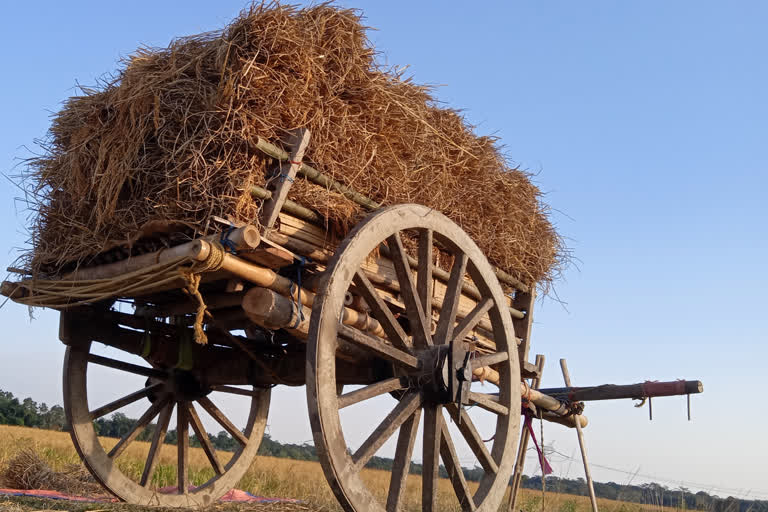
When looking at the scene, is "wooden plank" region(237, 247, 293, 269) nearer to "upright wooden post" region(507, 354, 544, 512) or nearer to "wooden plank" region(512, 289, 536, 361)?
"wooden plank" region(512, 289, 536, 361)

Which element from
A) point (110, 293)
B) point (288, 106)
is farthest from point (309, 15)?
point (110, 293)

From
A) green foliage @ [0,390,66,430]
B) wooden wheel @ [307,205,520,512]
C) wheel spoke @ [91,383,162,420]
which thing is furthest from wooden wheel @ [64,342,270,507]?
green foliage @ [0,390,66,430]

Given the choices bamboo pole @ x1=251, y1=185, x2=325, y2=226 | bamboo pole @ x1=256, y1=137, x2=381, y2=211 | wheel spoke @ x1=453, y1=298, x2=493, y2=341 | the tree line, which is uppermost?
bamboo pole @ x1=256, y1=137, x2=381, y2=211

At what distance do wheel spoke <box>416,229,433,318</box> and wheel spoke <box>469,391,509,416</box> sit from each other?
0.60m

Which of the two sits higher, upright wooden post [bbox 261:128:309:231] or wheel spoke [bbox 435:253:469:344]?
upright wooden post [bbox 261:128:309:231]

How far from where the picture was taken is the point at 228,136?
3.79 meters

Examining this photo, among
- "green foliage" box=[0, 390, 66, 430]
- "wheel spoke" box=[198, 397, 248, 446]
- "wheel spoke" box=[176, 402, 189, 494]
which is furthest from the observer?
"green foliage" box=[0, 390, 66, 430]

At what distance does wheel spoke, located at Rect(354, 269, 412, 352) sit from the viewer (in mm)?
4004

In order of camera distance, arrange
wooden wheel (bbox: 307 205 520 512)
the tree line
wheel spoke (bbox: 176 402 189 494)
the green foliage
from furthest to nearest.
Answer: the green foliage < the tree line < wheel spoke (bbox: 176 402 189 494) < wooden wheel (bbox: 307 205 520 512)

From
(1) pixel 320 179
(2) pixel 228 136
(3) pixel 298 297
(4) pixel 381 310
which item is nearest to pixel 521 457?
(4) pixel 381 310

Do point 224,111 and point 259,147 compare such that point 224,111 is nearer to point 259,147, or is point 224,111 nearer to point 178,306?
point 259,147

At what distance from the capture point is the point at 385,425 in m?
4.00

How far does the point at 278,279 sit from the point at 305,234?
0.31 meters

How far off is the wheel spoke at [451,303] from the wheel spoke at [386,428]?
42cm
